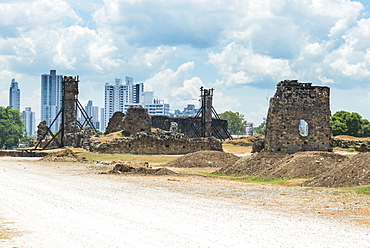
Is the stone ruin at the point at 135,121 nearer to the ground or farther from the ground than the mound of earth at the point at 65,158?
farther from the ground

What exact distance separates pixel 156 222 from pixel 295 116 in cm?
2182

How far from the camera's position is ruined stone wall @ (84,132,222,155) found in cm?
4691

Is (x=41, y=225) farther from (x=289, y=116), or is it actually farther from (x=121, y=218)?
(x=289, y=116)

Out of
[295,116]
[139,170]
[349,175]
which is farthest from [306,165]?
[295,116]

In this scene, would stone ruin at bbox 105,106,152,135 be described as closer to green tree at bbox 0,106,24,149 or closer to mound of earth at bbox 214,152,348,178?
mound of earth at bbox 214,152,348,178

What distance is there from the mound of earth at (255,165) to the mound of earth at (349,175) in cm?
510

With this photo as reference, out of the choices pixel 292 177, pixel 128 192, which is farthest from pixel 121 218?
pixel 292 177

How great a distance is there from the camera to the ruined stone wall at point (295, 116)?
31375 millimetres

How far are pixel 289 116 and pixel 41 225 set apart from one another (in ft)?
74.3

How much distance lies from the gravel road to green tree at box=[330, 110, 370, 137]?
63430 millimetres

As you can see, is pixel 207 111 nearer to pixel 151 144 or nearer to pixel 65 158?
pixel 151 144

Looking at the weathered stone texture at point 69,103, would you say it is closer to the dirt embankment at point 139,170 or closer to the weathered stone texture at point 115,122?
the weathered stone texture at point 115,122

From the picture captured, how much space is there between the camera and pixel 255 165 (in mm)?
A: 25922

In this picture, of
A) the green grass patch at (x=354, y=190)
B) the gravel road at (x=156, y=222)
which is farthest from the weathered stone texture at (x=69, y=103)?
the green grass patch at (x=354, y=190)
